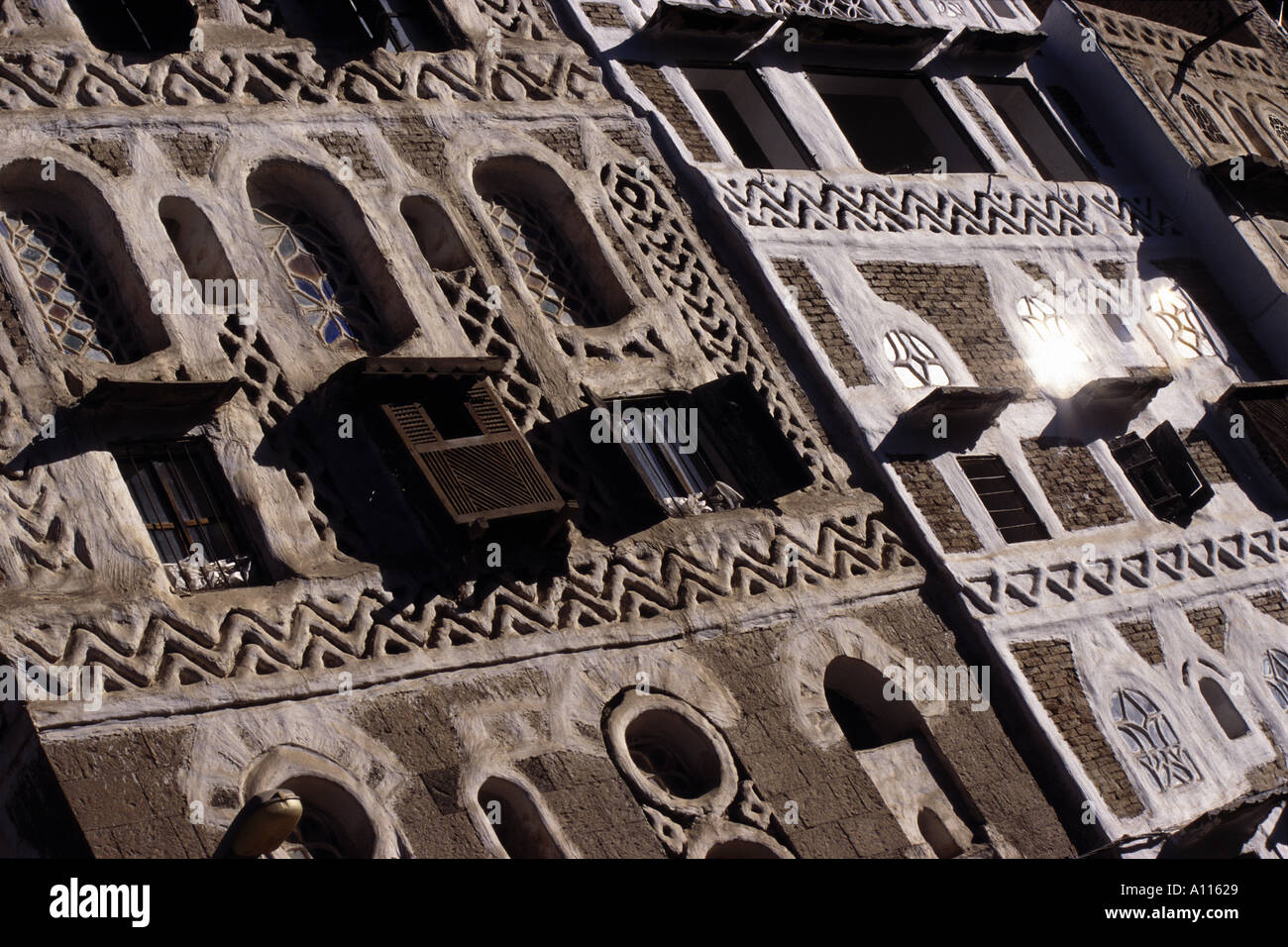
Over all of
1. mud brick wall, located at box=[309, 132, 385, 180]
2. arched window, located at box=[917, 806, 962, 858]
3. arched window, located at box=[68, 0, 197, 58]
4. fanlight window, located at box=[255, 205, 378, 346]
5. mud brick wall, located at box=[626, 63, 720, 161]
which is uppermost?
arched window, located at box=[68, 0, 197, 58]

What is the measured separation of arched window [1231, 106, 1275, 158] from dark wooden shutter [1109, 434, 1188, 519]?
5834 millimetres

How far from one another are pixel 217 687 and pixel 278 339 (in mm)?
3073

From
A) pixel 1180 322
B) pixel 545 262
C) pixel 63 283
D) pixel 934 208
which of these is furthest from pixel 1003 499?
pixel 63 283

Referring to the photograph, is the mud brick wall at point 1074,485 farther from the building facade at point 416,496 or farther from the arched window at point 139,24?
the arched window at point 139,24

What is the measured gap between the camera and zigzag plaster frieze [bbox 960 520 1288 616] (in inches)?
625

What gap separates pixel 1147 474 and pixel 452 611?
7.53 meters

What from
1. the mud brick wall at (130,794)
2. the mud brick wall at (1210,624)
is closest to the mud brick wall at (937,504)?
the mud brick wall at (1210,624)

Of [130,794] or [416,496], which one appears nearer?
[130,794]

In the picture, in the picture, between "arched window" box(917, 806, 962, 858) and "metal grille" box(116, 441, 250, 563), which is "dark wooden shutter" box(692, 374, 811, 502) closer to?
"arched window" box(917, 806, 962, 858)

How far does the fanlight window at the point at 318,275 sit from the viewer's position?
1470 cm

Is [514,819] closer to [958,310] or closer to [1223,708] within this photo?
[1223,708]

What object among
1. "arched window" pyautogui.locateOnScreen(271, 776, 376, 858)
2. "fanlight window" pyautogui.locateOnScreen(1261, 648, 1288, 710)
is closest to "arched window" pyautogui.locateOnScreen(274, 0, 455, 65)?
"arched window" pyautogui.locateOnScreen(271, 776, 376, 858)

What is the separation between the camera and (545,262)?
16.3 meters

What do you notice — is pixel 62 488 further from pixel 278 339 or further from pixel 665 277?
pixel 665 277
